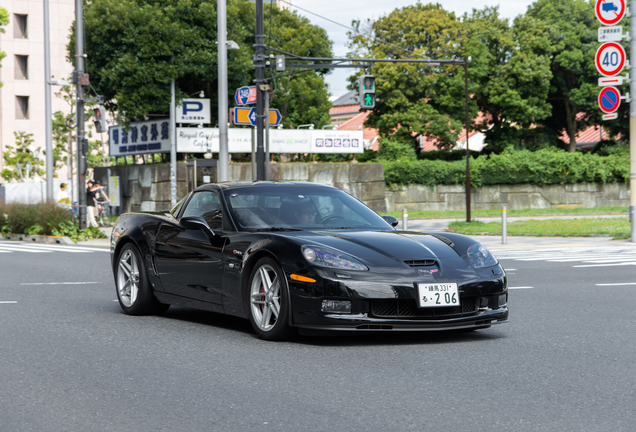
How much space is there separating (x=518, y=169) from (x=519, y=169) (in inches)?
2.2

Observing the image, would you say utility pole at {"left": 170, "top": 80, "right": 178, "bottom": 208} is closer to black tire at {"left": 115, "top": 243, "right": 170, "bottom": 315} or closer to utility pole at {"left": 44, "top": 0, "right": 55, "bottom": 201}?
Result: utility pole at {"left": 44, "top": 0, "right": 55, "bottom": 201}

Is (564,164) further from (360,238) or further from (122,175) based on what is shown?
(360,238)

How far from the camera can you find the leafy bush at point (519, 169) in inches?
1769

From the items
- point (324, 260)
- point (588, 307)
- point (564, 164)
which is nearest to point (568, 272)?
point (588, 307)

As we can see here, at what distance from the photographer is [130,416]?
4.29 m

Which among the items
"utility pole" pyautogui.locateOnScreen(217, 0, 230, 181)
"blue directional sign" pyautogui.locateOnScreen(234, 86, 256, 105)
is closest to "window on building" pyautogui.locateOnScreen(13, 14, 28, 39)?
"blue directional sign" pyautogui.locateOnScreen(234, 86, 256, 105)

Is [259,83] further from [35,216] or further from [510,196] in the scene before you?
[510,196]

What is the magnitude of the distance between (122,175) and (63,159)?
89.0 feet

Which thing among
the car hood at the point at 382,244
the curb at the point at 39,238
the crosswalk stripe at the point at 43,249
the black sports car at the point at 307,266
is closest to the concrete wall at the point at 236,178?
the curb at the point at 39,238

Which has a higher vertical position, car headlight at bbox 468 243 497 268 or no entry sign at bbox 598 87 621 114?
no entry sign at bbox 598 87 621 114

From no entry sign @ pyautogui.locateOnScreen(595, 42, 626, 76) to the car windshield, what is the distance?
14568 mm

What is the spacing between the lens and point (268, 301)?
21.2 feet

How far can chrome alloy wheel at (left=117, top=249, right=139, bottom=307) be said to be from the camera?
8227mm

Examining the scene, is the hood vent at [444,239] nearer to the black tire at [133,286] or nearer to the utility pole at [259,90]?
the black tire at [133,286]
